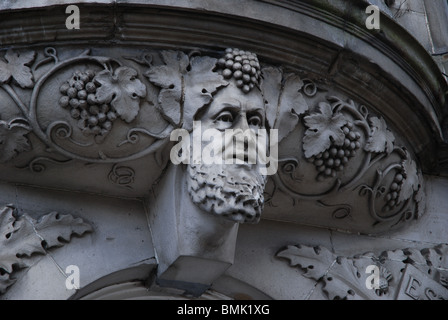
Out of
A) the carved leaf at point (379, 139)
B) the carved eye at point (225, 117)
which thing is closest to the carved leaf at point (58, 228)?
the carved eye at point (225, 117)

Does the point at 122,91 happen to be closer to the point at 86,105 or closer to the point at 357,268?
the point at 86,105

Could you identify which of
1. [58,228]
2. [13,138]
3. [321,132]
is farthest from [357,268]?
[13,138]

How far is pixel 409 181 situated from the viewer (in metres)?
3.79

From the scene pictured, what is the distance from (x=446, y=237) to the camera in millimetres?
3992

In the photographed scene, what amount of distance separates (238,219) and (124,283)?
2.33 ft

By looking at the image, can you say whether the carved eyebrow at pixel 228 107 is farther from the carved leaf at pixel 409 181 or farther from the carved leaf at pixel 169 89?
the carved leaf at pixel 409 181

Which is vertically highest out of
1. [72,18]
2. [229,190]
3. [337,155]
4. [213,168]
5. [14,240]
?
[72,18]

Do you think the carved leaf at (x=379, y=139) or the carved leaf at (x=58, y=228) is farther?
the carved leaf at (x=379, y=139)

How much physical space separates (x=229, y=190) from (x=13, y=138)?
2.84ft

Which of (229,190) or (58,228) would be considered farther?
(58,228)

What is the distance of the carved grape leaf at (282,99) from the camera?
3.36 meters

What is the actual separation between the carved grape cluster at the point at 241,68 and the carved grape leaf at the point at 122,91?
1.16ft

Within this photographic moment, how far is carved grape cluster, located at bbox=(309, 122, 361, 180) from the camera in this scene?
11.4 feet

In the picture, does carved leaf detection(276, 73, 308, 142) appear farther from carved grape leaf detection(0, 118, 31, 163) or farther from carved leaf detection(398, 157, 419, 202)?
carved grape leaf detection(0, 118, 31, 163)
